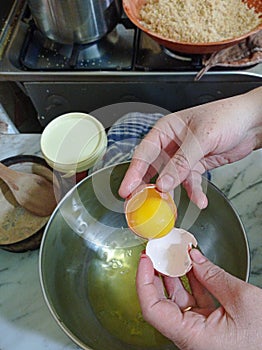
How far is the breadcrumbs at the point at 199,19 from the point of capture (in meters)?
0.99

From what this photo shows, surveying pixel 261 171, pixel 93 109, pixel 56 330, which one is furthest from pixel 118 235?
pixel 93 109

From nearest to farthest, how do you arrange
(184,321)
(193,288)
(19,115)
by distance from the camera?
(184,321) < (193,288) < (19,115)

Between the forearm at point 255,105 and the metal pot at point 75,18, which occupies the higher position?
the metal pot at point 75,18

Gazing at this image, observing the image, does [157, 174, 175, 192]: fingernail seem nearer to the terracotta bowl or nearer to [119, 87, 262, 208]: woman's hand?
[119, 87, 262, 208]: woman's hand

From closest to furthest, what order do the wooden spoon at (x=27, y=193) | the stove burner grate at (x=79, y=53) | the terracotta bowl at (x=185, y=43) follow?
the wooden spoon at (x=27, y=193) < the terracotta bowl at (x=185, y=43) < the stove burner grate at (x=79, y=53)

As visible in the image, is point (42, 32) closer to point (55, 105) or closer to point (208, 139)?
point (55, 105)

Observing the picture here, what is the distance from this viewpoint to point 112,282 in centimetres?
77

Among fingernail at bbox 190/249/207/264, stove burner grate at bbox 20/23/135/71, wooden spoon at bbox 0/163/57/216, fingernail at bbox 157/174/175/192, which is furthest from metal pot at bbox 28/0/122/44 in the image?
fingernail at bbox 190/249/207/264

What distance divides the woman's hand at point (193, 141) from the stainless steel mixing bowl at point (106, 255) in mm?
51

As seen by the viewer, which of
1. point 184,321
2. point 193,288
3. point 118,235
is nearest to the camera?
point 184,321

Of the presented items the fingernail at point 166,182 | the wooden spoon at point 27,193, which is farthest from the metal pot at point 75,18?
the fingernail at point 166,182

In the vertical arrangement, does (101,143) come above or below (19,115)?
above

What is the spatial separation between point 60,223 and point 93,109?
1.66 feet

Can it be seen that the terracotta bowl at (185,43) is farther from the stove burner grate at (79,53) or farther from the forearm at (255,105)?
the forearm at (255,105)
